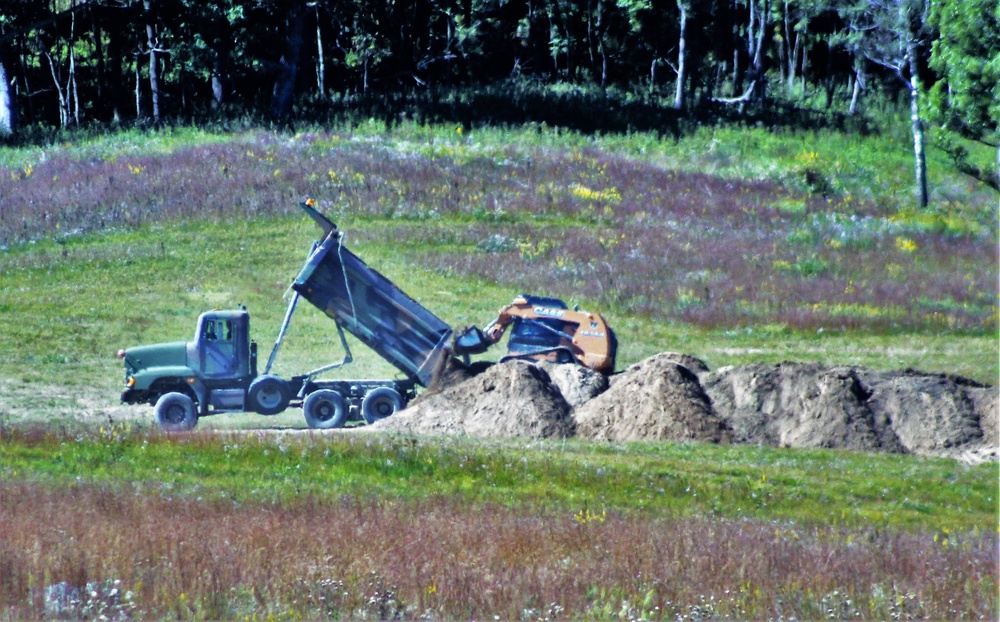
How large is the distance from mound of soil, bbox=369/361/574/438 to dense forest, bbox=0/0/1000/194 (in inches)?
933

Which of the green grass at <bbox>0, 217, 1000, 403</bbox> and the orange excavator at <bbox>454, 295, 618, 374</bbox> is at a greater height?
the orange excavator at <bbox>454, 295, 618, 374</bbox>

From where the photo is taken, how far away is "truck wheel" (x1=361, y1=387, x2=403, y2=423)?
19391 mm

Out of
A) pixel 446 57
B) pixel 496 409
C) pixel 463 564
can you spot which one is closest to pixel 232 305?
pixel 496 409

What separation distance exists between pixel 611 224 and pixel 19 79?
4789 cm

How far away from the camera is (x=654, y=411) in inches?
695

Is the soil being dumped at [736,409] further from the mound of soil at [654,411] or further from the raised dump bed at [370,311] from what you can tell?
the raised dump bed at [370,311]

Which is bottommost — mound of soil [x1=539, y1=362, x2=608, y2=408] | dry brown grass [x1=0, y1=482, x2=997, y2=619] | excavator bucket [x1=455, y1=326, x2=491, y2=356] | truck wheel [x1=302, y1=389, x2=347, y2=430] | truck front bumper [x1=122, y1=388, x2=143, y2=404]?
truck wheel [x1=302, y1=389, x2=347, y2=430]

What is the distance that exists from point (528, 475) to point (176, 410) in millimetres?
6907

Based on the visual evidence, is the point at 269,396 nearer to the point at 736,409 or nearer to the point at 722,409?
the point at 722,409

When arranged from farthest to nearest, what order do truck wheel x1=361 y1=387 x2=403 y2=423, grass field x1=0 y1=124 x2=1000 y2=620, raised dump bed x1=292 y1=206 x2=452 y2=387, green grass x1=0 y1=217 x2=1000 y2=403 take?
1. green grass x1=0 y1=217 x2=1000 y2=403
2. raised dump bed x1=292 y1=206 x2=452 y2=387
3. truck wheel x1=361 y1=387 x2=403 y2=423
4. grass field x1=0 y1=124 x2=1000 y2=620

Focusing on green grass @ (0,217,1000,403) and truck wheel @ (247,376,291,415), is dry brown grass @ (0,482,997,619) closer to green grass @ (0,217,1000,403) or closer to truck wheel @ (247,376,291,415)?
truck wheel @ (247,376,291,415)

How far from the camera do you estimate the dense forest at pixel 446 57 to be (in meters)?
49.3

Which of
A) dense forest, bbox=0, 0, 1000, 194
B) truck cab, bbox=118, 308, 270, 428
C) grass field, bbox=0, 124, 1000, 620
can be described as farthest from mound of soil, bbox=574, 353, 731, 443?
dense forest, bbox=0, 0, 1000, 194

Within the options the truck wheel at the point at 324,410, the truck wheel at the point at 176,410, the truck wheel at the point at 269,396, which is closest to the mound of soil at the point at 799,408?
the truck wheel at the point at 324,410
